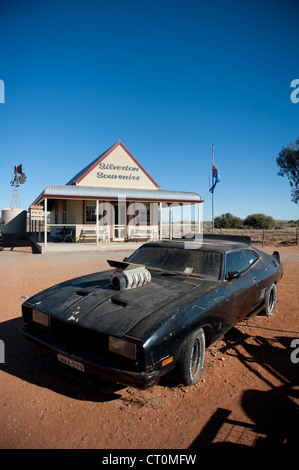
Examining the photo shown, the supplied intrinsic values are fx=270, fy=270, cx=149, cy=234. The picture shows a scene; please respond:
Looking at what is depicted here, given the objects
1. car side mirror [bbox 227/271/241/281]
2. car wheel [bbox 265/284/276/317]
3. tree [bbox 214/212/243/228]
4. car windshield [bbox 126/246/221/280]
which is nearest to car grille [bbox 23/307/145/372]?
car windshield [bbox 126/246/221/280]

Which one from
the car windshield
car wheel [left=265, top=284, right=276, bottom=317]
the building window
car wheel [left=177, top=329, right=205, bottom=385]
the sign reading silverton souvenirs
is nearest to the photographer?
car wheel [left=177, top=329, right=205, bottom=385]

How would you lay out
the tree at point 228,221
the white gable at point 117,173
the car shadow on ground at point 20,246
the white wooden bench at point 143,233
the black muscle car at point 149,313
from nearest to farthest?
the black muscle car at point 149,313 < the car shadow on ground at point 20,246 < the white gable at point 117,173 < the white wooden bench at point 143,233 < the tree at point 228,221

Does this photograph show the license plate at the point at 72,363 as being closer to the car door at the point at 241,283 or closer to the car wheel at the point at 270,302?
the car door at the point at 241,283

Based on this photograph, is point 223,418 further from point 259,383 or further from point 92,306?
point 92,306

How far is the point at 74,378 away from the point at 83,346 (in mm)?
610

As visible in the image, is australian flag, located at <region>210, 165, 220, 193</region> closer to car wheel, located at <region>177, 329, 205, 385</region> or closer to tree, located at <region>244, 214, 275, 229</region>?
car wheel, located at <region>177, 329, 205, 385</region>

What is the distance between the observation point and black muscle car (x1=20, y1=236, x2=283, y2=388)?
7.52ft

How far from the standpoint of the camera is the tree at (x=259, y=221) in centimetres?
5350

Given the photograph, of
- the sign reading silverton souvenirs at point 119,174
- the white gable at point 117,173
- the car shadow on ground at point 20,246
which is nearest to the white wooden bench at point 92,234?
the car shadow on ground at point 20,246


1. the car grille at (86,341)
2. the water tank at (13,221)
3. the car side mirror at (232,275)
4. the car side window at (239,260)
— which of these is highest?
the water tank at (13,221)

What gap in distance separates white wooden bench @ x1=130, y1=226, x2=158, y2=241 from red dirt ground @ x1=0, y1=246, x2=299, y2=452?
14.1m

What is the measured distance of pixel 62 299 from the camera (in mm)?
2992

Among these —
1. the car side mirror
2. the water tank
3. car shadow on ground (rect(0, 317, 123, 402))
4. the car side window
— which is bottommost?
car shadow on ground (rect(0, 317, 123, 402))

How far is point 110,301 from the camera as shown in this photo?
2.82 metres
